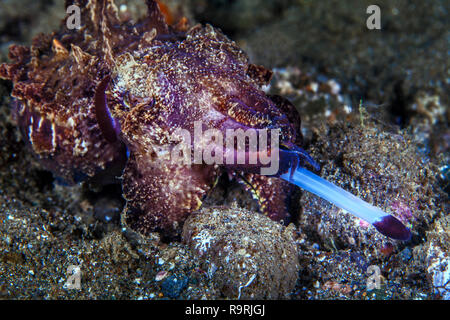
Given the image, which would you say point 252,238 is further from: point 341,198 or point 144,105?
point 144,105

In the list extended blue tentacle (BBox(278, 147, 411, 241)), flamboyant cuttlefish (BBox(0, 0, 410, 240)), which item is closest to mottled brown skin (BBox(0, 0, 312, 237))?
flamboyant cuttlefish (BBox(0, 0, 410, 240))

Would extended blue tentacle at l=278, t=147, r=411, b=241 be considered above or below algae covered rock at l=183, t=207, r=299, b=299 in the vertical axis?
above

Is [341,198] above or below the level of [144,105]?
below

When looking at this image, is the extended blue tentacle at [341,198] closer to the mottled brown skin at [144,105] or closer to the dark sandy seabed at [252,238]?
the mottled brown skin at [144,105]

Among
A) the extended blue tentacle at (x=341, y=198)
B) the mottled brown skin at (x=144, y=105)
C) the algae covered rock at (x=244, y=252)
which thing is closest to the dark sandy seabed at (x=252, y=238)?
the algae covered rock at (x=244, y=252)

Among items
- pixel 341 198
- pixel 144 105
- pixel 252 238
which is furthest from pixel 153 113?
pixel 341 198

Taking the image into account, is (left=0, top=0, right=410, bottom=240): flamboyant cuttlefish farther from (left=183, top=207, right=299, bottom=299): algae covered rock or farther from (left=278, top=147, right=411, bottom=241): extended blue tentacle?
(left=183, top=207, right=299, bottom=299): algae covered rock

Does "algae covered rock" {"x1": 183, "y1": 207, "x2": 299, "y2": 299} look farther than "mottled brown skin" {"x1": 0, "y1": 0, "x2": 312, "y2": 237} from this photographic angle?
No
